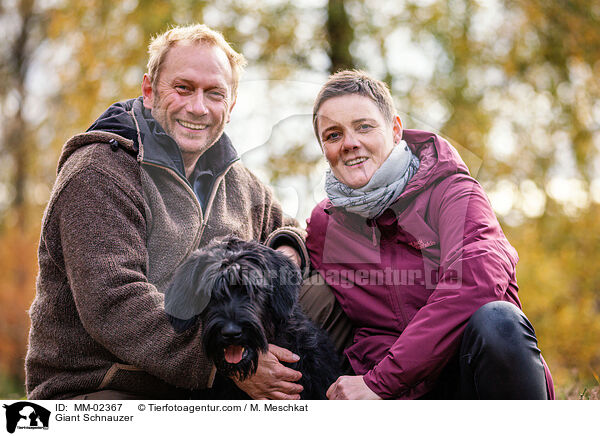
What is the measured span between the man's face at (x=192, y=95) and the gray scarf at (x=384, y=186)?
0.84 m

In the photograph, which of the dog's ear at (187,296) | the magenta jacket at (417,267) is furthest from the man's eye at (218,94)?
the dog's ear at (187,296)

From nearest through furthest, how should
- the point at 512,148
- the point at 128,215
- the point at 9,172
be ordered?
the point at 128,215 < the point at 512,148 < the point at 9,172

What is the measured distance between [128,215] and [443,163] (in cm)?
155

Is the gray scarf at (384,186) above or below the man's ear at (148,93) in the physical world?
below

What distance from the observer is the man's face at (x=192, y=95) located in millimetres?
2936

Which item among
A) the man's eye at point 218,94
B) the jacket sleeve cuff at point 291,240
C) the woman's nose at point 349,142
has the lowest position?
the jacket sleeve cuff at point 291,240

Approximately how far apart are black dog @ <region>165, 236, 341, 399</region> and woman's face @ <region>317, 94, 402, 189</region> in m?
0.60

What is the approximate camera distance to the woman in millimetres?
2287

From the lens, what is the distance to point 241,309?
2.49 m

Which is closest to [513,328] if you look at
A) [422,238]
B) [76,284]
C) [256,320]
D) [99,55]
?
[422,238]

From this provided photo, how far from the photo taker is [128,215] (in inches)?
105

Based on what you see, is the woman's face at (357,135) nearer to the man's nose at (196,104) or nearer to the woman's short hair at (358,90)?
the woman's short hair at (358,90)

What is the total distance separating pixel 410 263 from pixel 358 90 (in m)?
0.92
